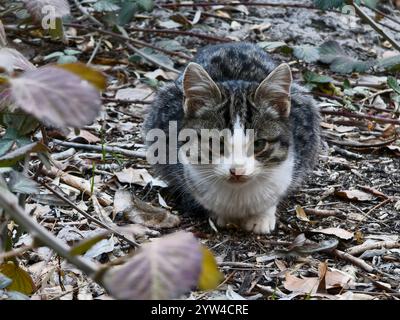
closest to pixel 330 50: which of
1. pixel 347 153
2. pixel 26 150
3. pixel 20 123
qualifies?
pixel 347 153

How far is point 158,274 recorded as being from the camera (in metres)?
1.26

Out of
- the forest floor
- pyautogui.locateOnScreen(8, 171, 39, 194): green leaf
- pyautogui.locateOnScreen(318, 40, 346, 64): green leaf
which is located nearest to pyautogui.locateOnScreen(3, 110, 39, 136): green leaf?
the forest floor

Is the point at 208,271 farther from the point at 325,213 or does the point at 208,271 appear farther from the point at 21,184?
the point at 325,213

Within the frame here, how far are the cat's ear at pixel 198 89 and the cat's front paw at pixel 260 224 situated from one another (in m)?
0.65

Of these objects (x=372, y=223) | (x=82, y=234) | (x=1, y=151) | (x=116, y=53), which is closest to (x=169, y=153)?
(x=82, y=234)

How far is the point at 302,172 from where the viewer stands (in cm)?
420

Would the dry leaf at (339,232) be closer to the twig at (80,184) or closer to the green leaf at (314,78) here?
the twig at (80,184)

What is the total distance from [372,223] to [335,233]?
0.33 m

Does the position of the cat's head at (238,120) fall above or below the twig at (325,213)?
above

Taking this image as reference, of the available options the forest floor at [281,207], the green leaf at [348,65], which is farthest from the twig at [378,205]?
the green leaf at [348,65]

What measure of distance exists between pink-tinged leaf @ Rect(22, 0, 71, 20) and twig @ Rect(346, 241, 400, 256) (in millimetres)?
1740

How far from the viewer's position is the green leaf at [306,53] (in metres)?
5.20

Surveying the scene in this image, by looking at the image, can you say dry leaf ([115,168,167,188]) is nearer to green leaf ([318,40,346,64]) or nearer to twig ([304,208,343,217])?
twig ([304,208,343,217])

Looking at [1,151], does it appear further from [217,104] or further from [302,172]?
[302,172]
